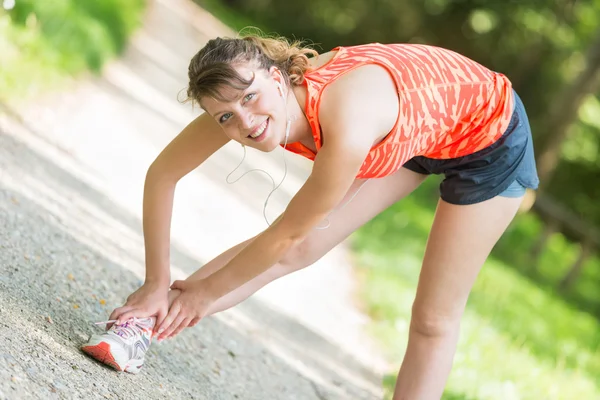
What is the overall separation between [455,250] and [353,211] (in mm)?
401

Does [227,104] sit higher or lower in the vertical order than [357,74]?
lower

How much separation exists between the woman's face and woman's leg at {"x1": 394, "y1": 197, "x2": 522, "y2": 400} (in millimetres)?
747

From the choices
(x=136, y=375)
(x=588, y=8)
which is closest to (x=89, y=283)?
(x=136, y=375)

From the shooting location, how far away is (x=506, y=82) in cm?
309

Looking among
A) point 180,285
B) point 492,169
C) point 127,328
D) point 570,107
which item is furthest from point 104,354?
point 570,107

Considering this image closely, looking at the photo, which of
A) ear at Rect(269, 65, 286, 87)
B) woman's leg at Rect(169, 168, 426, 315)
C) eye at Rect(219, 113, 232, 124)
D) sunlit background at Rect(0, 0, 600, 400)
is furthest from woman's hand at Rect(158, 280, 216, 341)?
sunlit background at Rect(0, 0, 600, 400)

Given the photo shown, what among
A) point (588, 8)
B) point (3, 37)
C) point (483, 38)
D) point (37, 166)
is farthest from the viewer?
point (483, 38)

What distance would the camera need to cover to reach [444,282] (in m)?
3.14

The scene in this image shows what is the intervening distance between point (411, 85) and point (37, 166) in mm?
2772

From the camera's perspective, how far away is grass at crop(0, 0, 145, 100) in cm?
604

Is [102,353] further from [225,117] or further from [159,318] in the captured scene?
[225,117]

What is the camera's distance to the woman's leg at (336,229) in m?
3.24

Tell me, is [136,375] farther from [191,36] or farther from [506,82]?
[191,36]

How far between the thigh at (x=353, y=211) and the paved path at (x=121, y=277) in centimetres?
63
